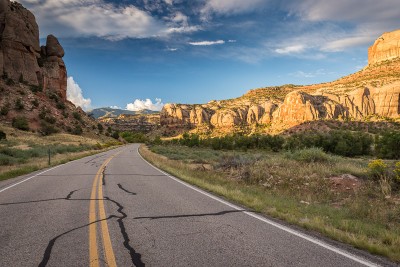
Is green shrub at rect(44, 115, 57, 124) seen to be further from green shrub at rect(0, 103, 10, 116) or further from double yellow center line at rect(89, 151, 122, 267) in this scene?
double yellow center line at rect(89, 151, 122, 267)

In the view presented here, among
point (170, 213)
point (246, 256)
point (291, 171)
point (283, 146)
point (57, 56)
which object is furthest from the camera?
point (57, 56)

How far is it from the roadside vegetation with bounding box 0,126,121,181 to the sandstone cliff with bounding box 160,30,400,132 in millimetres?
79071

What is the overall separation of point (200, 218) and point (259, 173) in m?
7.42

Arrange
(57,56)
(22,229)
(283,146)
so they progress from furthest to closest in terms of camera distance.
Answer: (57,56), (283,146), (22,229)

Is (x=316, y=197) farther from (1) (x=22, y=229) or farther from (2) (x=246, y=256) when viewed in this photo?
(1) (x=22, y=229)

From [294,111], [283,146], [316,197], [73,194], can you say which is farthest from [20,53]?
[294,111]

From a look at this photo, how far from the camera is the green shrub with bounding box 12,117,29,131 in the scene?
2378 inches

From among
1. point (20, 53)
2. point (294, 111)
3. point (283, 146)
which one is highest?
point (20, 53)

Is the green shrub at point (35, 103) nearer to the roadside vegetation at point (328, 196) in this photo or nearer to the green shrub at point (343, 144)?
the green shrub at point (343, 144)

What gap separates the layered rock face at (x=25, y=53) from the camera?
74.3m

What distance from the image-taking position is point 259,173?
13.7 meters

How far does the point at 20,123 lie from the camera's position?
Answer: 60781mm

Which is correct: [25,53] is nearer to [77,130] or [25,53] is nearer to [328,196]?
[77,130]

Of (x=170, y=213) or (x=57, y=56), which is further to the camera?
(x=57, y=56)
